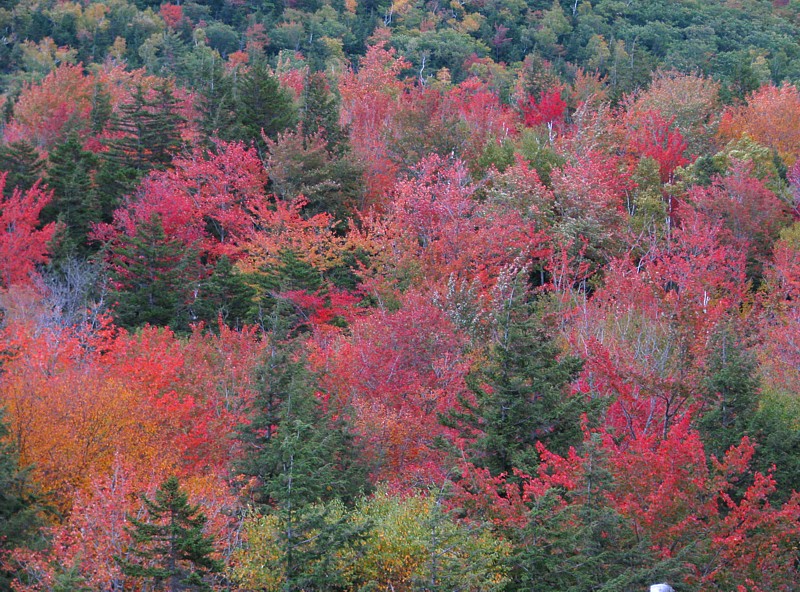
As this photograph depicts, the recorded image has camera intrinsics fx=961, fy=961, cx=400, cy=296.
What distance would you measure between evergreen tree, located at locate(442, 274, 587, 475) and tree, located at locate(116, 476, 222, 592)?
700 cm

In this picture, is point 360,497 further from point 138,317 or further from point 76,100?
point 76,100

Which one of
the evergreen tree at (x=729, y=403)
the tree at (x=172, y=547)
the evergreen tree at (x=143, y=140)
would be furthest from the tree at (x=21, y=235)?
the evergreen tree at (x=729, y=403)

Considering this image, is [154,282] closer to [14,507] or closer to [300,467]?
[14,507]

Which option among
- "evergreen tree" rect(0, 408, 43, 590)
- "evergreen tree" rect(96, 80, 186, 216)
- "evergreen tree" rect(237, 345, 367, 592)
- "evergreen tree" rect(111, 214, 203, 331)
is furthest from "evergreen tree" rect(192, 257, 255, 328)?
"evergreen tree" rect(0, 408, 43, 590)

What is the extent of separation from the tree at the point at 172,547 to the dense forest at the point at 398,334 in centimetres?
9

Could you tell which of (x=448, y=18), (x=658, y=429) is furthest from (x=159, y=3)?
(x=658, y=429)

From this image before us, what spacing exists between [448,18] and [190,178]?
6166cm

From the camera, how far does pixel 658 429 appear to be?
26406 millimetres

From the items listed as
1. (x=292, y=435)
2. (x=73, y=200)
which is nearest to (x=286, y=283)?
(x=73, y=200)

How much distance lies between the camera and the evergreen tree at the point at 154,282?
40.2m

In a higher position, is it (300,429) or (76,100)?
(300,429)

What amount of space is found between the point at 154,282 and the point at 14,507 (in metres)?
20.3

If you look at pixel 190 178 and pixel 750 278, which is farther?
pixel 190 178

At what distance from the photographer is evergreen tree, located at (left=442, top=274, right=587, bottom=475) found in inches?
869
